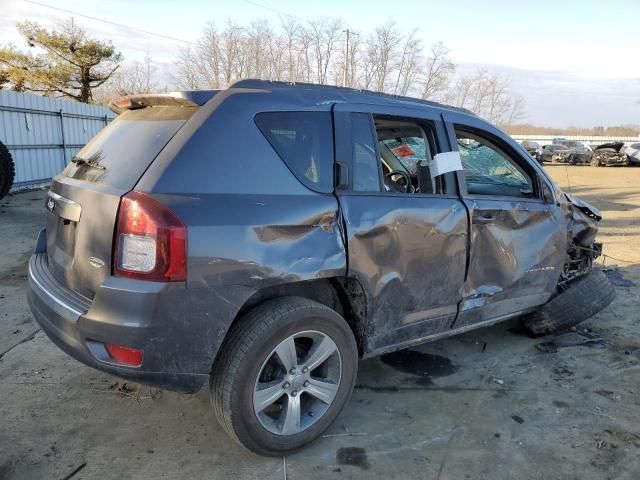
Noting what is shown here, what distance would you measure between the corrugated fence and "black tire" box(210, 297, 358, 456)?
12.5 meters

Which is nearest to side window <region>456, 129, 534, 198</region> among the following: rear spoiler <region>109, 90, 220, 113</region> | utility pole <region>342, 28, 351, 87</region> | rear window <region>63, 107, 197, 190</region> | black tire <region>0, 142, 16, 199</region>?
rear spoiler <region>109, 90, 220, 113</region>

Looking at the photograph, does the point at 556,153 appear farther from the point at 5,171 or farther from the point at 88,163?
the point at 88,163

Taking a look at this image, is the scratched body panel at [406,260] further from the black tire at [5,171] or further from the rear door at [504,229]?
the black tire at [5,171]

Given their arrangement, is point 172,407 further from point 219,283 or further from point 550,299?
point 550,299

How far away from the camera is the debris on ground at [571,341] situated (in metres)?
4.32

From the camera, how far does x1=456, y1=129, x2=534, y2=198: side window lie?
3736 mm

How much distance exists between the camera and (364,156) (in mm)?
3023

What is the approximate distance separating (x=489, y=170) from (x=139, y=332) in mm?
2832

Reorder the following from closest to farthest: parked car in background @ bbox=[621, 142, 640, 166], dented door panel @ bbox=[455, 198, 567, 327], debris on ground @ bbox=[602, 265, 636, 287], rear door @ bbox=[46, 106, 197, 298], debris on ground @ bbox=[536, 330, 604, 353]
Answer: rear door @ bbox=[46, 106, 197, 298] < dented door panel @ bbox=[455, 198, 567, 327] < debris on ground @ bbox=[536, 330, 604, 353] < debris on ground @ bbox=[602, 265, 636, 287] < parked car in background @ bbox=[621, 142, 640, 166]

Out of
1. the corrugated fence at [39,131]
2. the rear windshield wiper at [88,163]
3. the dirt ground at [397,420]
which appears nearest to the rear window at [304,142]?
the rear windshield wiper at [88,163]

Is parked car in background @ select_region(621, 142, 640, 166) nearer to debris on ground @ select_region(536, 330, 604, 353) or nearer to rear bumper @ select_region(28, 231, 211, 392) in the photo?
debris on ground @ select_region(536, 330, 604, 353)

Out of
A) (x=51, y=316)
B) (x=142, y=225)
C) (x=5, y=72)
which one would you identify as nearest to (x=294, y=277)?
(x=142, y=225)

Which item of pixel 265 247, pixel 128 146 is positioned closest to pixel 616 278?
pixel 265 247

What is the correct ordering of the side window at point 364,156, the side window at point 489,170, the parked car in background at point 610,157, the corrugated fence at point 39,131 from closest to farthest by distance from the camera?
1. the side window at point 364,156
2. the side window at point 489,170
3. the corrugated fence at point 39,131
4. the parked car in background at point 610,157
